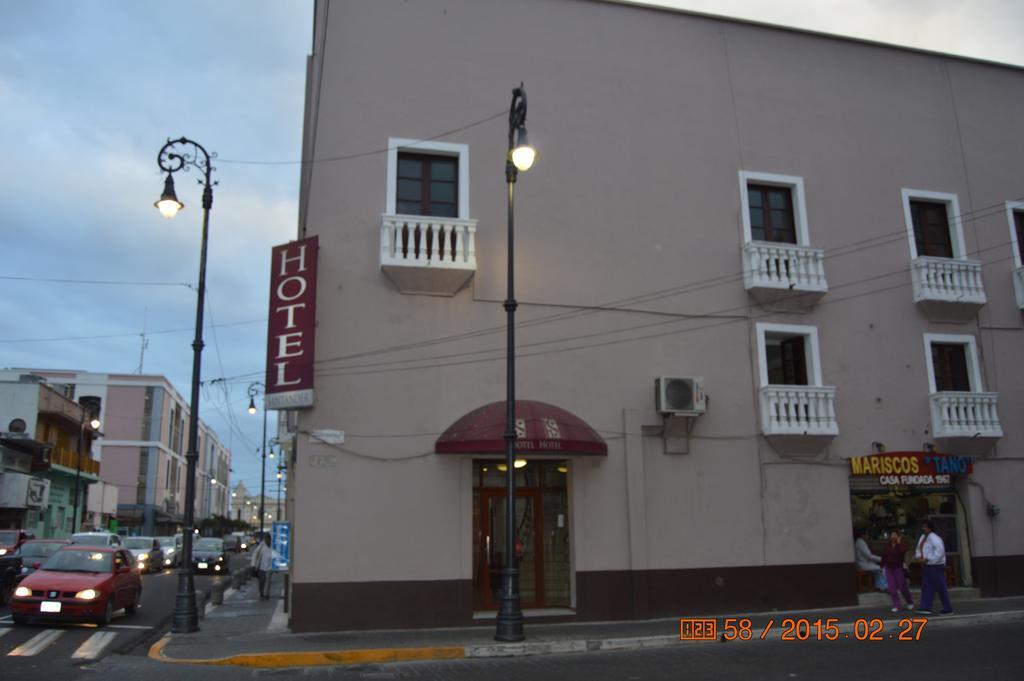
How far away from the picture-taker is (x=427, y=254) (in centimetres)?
1535

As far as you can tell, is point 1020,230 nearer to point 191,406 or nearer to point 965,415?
point 965,415

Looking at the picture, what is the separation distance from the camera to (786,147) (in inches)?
729

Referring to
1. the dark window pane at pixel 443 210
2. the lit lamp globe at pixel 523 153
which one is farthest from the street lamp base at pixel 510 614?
the dark window pane at pixel 443 210

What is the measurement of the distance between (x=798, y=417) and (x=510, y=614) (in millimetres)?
7912

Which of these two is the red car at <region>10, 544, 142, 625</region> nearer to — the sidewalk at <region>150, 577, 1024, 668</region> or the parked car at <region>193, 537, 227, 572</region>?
the sidewalk at <region>150, 577, 1024, 668</region>

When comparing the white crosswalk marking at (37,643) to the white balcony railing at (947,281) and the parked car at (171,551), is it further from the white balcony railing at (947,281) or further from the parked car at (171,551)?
the parked car at (171,551)

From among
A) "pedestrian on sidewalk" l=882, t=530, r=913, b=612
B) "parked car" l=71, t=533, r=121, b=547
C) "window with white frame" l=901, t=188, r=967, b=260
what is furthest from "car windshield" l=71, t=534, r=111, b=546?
"window with white frame" l=901, t=188, r=967, b=260

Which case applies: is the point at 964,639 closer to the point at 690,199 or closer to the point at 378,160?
the point at 690,199

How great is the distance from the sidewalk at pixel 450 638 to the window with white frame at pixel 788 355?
4886 mm

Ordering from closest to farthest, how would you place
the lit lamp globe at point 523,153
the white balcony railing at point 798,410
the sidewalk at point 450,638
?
1. the sidewalk at point 450,638
2. the lit lamp globe at point 523,153
3. the white balcony railing at point 798,410

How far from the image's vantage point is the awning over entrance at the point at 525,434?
14.4 metres

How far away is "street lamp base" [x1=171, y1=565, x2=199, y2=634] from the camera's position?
1380 centimetres

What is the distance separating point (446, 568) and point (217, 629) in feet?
14.0

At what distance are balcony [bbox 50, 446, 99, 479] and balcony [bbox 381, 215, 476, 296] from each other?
3265cm
